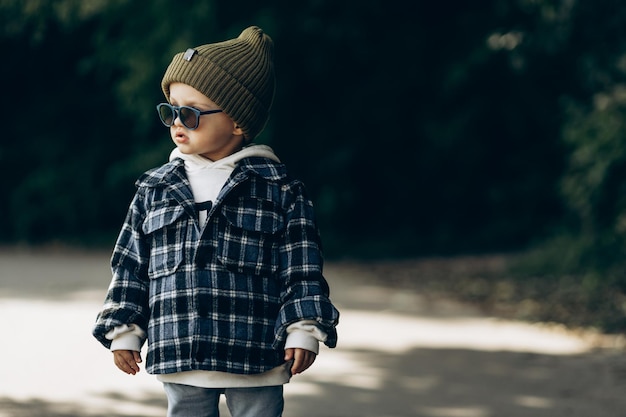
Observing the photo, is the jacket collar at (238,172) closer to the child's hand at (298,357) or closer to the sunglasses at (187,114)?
the sunglasses at (187,114)

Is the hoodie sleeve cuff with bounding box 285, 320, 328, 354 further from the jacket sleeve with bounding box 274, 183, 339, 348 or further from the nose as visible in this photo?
the nose

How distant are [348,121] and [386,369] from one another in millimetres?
8377

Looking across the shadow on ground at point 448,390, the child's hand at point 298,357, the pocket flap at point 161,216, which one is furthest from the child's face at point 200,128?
the shadow on ground at point 448,390

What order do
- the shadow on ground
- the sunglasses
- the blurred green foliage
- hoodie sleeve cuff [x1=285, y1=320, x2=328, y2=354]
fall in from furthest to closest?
the blurred green foliage
the shadow on ground
the sunglasses
hoodie sleeve cuff [x1=285, y1=320, x2=328, y2=354]

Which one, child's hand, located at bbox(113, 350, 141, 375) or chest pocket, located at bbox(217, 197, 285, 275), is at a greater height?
chest pocket, located at bbox(217, 197, 285, 275)

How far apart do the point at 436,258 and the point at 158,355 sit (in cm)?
1080

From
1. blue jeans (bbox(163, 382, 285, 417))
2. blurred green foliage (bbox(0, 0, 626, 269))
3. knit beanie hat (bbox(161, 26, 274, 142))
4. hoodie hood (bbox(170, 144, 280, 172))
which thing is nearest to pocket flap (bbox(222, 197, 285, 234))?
hoodie hood (bbox(170, 144, 280, 172))

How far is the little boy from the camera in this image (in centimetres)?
301

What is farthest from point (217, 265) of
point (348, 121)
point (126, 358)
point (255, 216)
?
point (348, 121)

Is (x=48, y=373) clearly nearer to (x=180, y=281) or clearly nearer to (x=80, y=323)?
(x=80, y=323)

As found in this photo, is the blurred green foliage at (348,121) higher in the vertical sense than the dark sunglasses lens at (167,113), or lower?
higher

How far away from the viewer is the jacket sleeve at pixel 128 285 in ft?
10.1

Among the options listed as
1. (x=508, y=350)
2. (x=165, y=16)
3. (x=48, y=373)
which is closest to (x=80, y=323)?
(x=48, y=373)

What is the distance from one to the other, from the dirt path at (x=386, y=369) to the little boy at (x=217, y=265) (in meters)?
1.98
